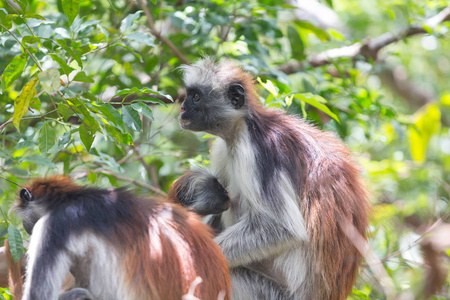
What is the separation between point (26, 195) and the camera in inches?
161

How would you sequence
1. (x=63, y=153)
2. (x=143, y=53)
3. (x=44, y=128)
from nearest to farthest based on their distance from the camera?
(x=44, y=128) < (x=63, y=153) < (x=143, y=53)

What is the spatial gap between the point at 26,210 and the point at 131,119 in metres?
1.01

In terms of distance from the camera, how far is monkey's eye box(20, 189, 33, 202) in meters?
4.07

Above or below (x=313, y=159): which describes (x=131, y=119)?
above

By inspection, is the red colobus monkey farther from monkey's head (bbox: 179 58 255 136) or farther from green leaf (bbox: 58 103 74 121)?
monkey's head (bbox: 179 58 255 136)

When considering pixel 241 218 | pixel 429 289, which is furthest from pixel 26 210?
pixel 429 289

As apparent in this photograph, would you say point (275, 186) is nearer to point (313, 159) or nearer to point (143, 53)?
point (313, 159)

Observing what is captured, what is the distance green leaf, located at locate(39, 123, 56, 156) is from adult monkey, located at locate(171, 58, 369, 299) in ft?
4.82

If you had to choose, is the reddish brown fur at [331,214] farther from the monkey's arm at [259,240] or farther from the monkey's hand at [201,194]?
the monkey's hand at [201,194]

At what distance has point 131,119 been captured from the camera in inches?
170

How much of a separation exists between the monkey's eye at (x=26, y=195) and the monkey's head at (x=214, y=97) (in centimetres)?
179

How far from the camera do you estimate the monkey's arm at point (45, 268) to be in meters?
3.44

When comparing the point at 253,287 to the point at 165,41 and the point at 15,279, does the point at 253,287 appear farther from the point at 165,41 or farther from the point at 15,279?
the point at 165,41

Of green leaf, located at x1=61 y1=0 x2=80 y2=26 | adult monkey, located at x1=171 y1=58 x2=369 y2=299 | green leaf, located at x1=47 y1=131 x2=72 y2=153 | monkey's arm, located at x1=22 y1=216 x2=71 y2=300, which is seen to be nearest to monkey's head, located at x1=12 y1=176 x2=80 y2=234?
green leaf, located at x1=47 y1=131 x2=72 y2=153
